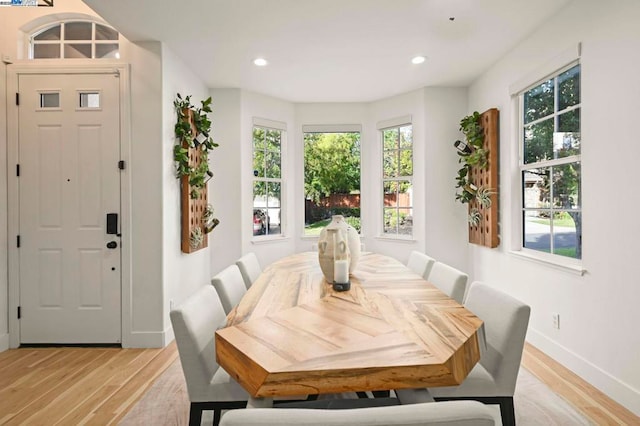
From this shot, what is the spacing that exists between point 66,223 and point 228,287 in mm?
2046

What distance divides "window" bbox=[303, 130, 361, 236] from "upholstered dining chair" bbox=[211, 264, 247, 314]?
305 cm

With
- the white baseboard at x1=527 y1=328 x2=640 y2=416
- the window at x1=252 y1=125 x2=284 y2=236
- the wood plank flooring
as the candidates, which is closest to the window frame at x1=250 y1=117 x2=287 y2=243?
the window at x1=252 y1=125 x2=284 y2=236

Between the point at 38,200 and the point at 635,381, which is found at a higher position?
the point at 38,200

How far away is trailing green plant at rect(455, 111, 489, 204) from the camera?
13.0 feet

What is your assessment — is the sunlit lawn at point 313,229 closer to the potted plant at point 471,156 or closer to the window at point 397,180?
the window at point 397,180

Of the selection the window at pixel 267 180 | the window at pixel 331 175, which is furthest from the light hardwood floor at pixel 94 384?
the window at pixel 331 175

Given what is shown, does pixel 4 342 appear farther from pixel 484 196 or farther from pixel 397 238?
pixel 484 196

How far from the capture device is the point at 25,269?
328 cm

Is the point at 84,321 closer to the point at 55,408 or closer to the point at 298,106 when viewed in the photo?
the point at 55,408

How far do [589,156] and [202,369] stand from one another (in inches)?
108

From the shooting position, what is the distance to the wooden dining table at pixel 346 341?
1039 millimetres

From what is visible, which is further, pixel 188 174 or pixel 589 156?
pixel 188 174

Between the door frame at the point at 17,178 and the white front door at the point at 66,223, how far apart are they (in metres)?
0.04

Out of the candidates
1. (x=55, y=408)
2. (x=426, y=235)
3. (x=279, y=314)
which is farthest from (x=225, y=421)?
(x=426, y=235)
